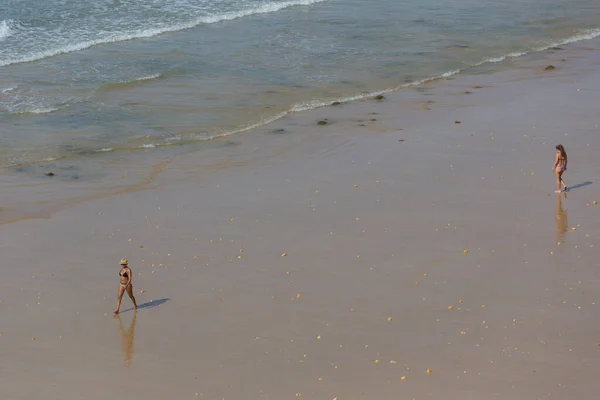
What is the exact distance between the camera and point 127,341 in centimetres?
1412

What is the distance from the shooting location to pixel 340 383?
1293 cm

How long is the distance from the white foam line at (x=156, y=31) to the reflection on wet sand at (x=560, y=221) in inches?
775

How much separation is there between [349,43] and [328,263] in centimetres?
1771

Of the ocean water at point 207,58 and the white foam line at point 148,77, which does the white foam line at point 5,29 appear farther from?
the white foam line at point 148,77

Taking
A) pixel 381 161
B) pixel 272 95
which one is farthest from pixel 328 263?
pixel 272 95

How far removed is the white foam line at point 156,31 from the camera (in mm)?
31312

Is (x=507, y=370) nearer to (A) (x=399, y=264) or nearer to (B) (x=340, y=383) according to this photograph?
(B) (x=340, y=383)

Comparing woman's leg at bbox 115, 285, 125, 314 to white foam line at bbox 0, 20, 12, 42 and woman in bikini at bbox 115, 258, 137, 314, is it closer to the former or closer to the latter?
woman in bikini at bbox 115, 258, 137, 314

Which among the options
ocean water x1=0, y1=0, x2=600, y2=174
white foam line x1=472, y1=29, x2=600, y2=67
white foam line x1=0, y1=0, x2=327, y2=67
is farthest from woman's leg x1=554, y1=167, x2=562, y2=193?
white foam line x1=0, y1=0, x2=327, y2=67

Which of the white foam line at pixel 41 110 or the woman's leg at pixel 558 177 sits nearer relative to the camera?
the woman's leg at pixel 558 177

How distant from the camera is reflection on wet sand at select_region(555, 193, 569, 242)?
17102 millimetres

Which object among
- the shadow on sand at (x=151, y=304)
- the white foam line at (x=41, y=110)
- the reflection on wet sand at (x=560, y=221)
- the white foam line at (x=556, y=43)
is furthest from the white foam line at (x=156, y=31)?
the reflection on wet sand at (x=560, y=221)

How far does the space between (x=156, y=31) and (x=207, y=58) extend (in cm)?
520

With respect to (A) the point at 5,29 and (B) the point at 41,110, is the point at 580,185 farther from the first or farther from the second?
(A) the point at 5,29
